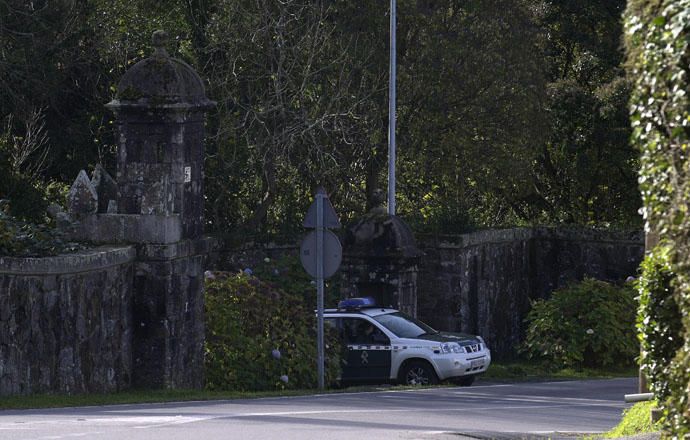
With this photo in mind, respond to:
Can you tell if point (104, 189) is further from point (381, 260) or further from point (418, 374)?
point (381, 260)

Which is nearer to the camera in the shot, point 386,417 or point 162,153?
point 386,417

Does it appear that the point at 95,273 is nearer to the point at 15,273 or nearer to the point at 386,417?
the point at 15,273

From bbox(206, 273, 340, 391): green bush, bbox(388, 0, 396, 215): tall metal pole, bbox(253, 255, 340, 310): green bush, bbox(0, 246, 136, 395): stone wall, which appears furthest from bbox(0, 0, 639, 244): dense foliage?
bbox(0, 246, 136, 395): stone wall

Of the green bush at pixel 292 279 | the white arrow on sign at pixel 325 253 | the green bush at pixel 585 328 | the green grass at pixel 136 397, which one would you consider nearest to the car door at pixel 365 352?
the green grass at pixel 136 397

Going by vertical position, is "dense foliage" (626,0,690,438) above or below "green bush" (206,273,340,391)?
above

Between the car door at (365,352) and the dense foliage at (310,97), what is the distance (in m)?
4.98

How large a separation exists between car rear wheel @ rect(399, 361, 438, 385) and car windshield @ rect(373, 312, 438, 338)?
47 centimetres

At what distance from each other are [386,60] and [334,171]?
2.53 metres

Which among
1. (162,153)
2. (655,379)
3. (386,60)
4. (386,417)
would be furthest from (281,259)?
(655,379)

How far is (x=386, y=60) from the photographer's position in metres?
30.6

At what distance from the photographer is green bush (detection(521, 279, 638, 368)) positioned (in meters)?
26.6

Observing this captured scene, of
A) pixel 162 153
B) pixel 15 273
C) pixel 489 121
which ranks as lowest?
pixel 15 273

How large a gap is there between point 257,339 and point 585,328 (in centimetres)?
753

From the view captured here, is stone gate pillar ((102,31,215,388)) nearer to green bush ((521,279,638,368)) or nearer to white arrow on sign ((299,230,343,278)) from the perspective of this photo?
white arrow on sign ((299,230,343,278))
